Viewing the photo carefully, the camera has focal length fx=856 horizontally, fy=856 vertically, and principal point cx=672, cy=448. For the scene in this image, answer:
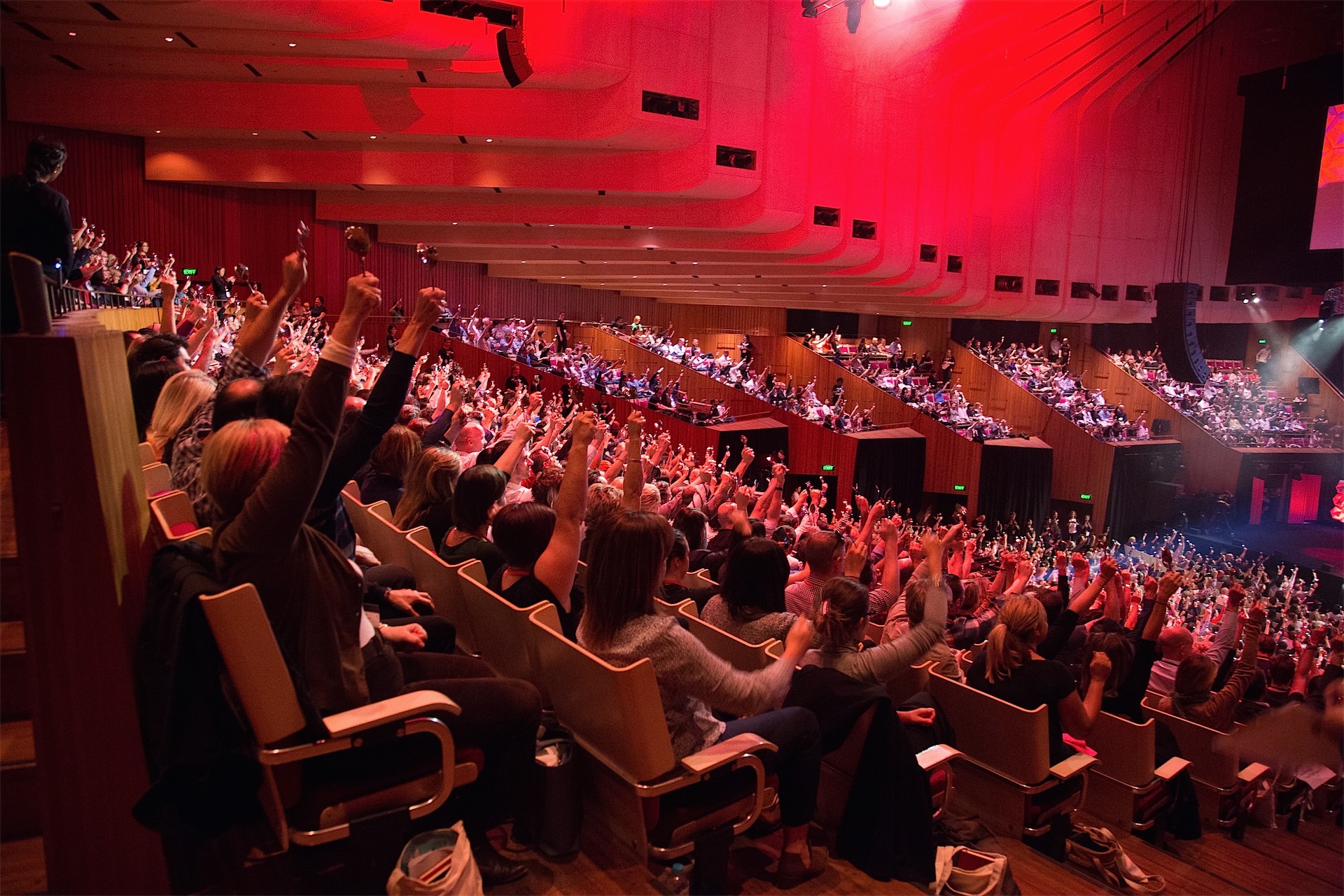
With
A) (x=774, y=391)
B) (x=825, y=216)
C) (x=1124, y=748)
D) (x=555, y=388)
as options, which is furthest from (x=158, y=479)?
(x=774, y=391)

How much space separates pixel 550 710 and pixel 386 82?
8193 mm

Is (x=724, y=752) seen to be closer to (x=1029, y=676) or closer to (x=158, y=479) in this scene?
(x=1029, y=676)

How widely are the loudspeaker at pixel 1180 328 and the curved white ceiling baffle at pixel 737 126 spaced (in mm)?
3040

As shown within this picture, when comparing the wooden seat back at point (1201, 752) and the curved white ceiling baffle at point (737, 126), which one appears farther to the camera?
the curved white ceiling baffle at point (737, 126)

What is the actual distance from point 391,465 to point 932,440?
40.5ft

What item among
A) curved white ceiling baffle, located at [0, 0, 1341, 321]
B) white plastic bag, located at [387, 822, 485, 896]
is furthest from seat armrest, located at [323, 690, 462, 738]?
curved white ceiling baffle, located at [0, 0, 1341, 321]

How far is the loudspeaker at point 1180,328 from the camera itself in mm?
10641

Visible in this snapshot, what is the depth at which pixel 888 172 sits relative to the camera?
11320 millimetres

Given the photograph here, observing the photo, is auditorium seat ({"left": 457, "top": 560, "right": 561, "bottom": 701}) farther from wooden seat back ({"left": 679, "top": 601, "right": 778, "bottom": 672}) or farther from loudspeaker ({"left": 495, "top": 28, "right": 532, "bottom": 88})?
loudspeaker ({"left": 495, "top": 28, "right": 532, "bottom": 88})

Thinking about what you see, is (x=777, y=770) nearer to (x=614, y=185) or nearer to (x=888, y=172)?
(x=614, y=185)

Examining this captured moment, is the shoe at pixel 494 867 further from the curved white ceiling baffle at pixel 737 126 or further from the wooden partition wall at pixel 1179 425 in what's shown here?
the wooden partition wall at pixel 1179 425

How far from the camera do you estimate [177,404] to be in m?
2.21

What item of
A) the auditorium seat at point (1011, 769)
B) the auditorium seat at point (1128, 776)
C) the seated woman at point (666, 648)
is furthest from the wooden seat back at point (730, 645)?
the auditorium seat at point (1128, 776)

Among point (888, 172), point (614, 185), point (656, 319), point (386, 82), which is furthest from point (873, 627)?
point (656, 319)
